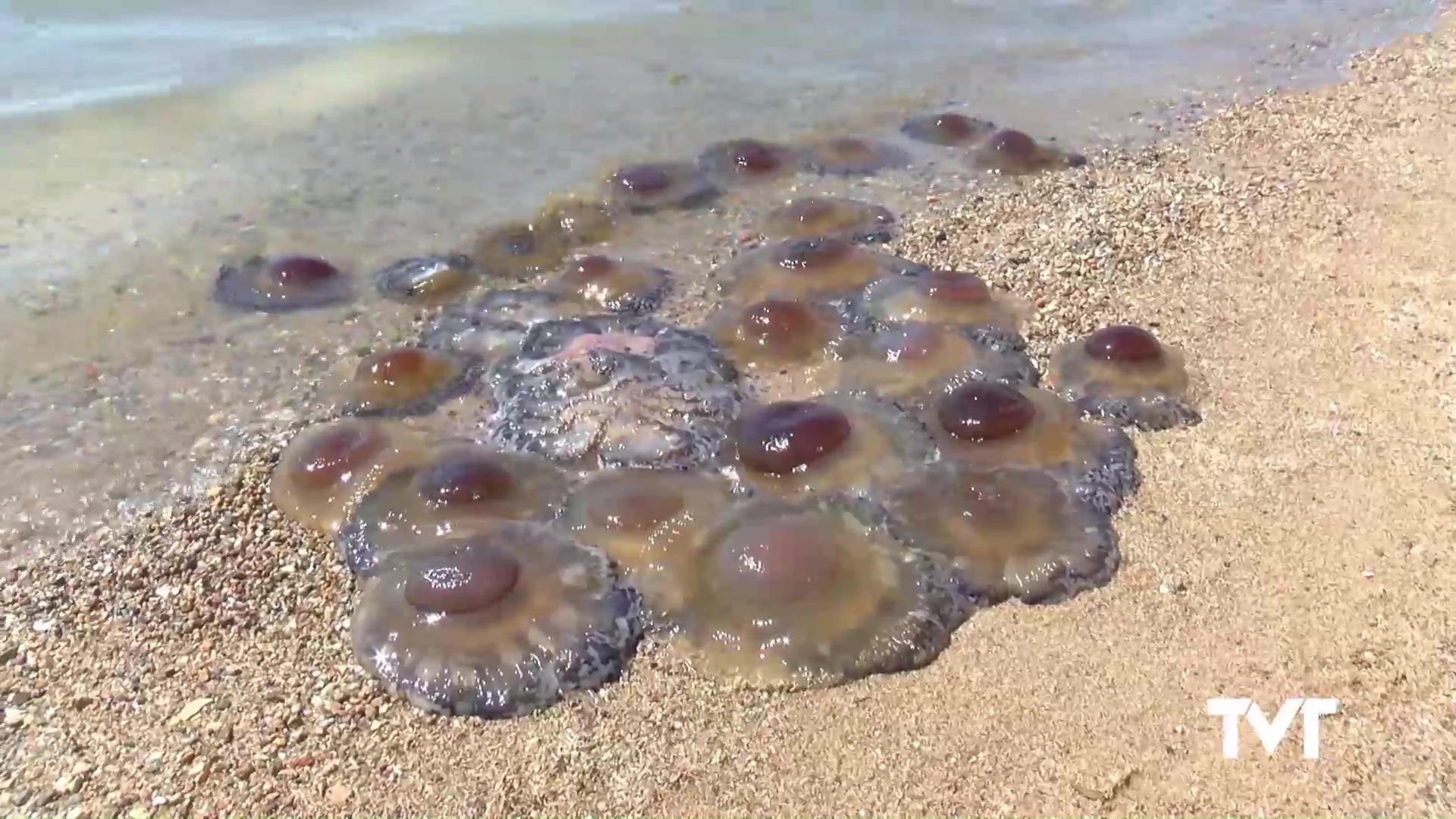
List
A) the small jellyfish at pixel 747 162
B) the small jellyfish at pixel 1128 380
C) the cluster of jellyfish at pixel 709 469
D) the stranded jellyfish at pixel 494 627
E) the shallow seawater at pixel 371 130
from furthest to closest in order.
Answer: the small jellyfish at pixel 747 162 < the shallow seawater at pixel 371 130 < the small jellyfish at pixel 1128 380 < the cluster of jellyfish at pixel 709 469 < the stranded jellyfish at pixel 494 627

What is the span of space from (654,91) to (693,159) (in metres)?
1.39

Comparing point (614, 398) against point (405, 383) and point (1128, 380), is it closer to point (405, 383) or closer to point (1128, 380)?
point (405, 383)

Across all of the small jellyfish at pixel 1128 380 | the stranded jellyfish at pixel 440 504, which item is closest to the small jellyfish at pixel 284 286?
the stranded jellyfish at pixel 440 504

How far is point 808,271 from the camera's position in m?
5.75

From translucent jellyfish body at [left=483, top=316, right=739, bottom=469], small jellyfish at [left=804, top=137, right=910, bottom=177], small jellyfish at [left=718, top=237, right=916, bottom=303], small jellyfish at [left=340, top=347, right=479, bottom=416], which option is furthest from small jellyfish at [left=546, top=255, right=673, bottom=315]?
small jellyfish at [left=804, top=137, right=910, bottom=177]

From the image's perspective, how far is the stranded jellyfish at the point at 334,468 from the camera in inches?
169

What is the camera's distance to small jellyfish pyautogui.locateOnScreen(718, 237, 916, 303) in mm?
5699

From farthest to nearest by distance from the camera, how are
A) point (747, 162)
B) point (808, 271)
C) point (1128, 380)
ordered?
point (747, 162) < point (808, 271) < point (1128, 380)

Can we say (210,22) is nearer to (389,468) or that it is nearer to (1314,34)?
(389,468)

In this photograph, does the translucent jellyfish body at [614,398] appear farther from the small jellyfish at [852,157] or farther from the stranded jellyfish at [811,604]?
the small jellyfish at [852,157]

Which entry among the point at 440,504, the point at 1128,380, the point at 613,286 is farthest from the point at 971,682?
the point at 613,286

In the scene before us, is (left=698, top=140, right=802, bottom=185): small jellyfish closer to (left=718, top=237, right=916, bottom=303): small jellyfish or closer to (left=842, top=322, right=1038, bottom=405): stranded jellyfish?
(left=718, top=237, right=916, bottom=303): small jellyfish

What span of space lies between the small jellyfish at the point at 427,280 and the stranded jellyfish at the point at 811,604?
2728mm

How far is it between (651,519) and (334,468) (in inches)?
52.9
